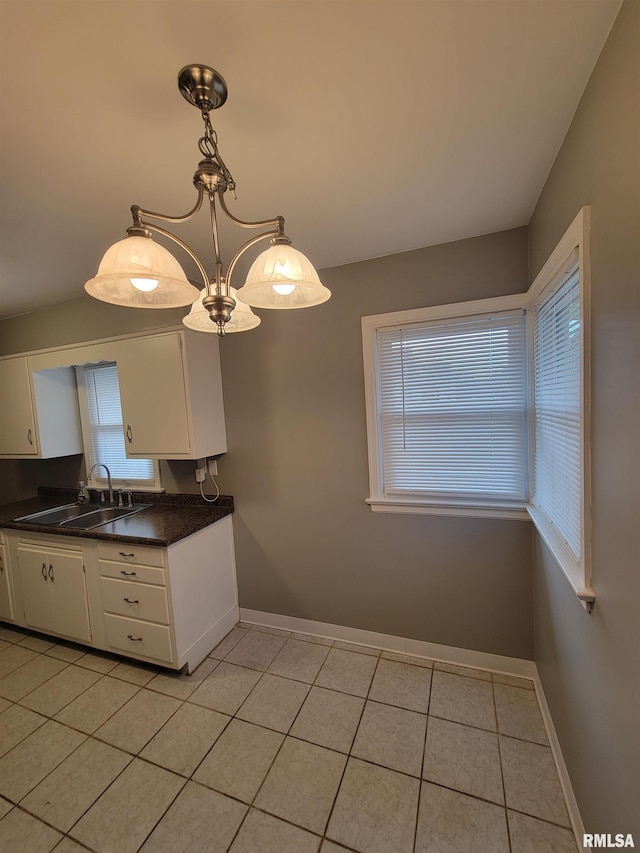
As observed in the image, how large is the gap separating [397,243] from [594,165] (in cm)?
105

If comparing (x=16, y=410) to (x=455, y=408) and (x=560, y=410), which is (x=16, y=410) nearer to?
(x=455, y=408)

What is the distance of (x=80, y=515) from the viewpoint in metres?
2.63

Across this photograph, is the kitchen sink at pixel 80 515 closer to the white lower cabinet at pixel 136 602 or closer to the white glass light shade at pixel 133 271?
the white lower cabinet at pixel 136 602

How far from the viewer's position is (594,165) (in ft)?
3.23

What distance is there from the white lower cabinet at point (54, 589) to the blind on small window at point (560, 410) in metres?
2.71

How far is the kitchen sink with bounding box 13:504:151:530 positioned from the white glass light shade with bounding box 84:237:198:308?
1943mm

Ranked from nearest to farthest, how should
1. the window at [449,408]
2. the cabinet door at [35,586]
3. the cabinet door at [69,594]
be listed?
the window at [449,408] → the cabinet door at [69,594] → the cabinet door at [35,586]

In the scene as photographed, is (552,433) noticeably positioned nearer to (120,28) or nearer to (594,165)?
(594,165)

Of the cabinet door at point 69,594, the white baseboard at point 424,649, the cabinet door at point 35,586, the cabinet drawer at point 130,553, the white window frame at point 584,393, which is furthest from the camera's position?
the cabinet door at point 35,586

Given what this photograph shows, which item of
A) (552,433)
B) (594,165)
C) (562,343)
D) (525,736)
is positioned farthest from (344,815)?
(594,165)

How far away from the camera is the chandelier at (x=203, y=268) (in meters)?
0.82

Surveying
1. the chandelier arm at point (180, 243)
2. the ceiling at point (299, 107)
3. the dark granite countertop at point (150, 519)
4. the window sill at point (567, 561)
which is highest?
the ceiling at point (299, 107)

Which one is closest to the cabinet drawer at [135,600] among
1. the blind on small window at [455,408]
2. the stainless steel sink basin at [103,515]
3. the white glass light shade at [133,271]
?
the stainless steel sink basin at [103,515]

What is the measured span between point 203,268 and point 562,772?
2342mm
